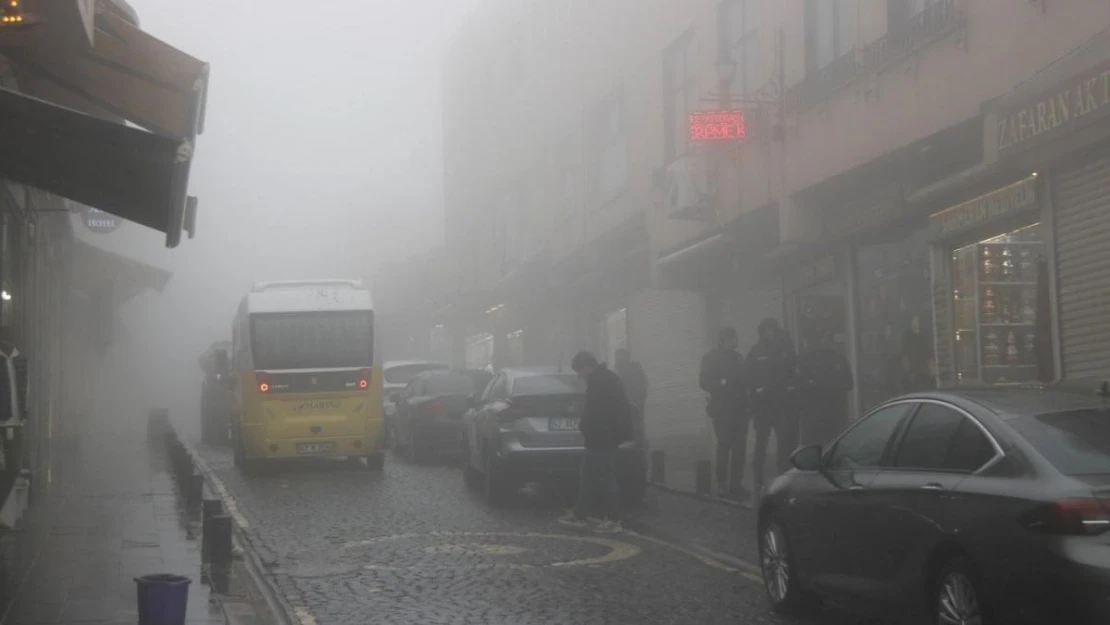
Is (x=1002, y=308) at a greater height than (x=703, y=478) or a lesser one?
greater

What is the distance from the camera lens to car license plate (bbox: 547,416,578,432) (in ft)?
51.9

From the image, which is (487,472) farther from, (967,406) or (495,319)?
(495,319)

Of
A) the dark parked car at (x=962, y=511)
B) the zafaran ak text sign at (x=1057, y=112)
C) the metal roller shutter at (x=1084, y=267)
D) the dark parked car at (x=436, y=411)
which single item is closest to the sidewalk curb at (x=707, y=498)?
the metal roller shutter at (x=1084, y=267)

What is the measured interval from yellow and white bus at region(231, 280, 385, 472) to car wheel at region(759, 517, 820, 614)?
1270cm

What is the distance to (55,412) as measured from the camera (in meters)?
25.2

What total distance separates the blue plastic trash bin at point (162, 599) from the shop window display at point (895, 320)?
11.2m

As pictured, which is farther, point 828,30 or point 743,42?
point 743,42

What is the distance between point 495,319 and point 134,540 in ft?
102

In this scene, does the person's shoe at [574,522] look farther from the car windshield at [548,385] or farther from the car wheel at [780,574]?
the car wheel at [780,574]

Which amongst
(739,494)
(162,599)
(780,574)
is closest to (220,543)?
(162,599)

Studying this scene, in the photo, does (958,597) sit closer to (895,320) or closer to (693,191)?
(895,320)

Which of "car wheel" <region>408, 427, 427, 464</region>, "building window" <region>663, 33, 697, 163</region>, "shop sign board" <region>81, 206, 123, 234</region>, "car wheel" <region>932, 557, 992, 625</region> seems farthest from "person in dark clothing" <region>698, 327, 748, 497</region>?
"shop sign board" <region>81, 206, 123, 234</region>

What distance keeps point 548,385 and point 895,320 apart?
5.00 m

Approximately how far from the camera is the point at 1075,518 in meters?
6.04
